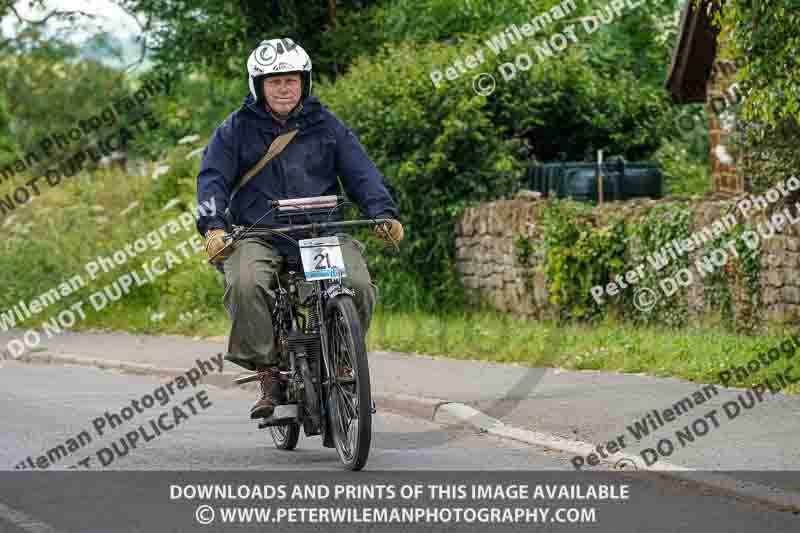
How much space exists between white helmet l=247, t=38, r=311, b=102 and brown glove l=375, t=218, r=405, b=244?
861 millimetres

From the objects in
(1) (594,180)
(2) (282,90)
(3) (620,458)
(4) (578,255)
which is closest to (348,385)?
(3) (620,458)

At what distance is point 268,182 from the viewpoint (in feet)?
27.9

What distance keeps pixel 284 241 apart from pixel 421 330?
847 cm

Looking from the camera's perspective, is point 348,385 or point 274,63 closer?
point 348,385

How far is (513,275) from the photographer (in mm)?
18297

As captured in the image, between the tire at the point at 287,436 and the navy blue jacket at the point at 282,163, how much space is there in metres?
1.25

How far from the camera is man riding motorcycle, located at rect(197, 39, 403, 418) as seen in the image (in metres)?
8.27

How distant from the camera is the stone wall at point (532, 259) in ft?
44.9

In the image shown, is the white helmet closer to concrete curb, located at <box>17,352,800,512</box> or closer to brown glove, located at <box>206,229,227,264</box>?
brown glove, located at <box>206,229,227,264</box>

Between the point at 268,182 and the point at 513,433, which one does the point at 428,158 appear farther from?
the point at 268,182

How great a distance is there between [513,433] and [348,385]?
1862mm

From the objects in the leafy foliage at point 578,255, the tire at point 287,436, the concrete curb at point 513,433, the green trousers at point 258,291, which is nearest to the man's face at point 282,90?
the green trousers at point 258,291

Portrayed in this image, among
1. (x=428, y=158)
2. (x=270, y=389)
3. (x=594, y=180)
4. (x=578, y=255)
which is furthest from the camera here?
(x=594, y=180)

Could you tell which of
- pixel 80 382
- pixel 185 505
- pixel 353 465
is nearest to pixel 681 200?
pixel 80 382
